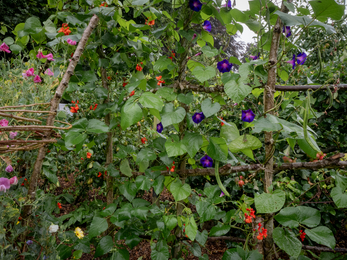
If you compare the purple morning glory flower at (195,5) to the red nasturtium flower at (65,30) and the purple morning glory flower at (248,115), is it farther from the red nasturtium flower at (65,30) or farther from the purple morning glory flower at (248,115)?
the red nasturtium flower at (65,30)

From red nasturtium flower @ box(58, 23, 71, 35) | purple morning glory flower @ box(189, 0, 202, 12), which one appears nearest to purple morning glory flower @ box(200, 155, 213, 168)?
purple morning glory flower @ box(189, 0, 202, 12)

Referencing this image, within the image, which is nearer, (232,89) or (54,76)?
(232,89)

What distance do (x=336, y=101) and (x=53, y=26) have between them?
7.44 ft

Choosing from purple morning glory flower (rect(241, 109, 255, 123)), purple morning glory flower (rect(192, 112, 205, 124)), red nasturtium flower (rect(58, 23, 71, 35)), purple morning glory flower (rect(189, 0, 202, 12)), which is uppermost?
purple morning glory flower (rect(189, 0, 202, 12))

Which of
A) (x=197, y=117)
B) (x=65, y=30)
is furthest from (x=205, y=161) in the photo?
(x=65, y=30)

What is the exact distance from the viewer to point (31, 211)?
0.96 meters

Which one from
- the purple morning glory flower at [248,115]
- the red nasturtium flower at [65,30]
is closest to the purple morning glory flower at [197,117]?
the purple morning glory flower at [248,115]

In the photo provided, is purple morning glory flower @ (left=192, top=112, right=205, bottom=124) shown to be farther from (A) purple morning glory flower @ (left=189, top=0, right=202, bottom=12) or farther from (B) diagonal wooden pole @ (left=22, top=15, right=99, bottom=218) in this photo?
(B) diagonal wooden pole @ (left=22, top=15, right=99, bottom=218)

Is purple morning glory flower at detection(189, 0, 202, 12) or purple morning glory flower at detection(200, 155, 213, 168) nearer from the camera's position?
purple morning glory flower at detection(189, 0, 202, 12)

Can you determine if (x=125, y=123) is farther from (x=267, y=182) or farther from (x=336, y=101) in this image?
(x=336, y=101)

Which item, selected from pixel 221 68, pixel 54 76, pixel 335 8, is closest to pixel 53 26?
pixel 54 76

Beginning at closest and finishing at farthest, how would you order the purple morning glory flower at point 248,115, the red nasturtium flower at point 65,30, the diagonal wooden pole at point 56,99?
1. the diagonal wooden pole at point 56,99
2. the purple morning glory flower at point 248,115
3. the red nasturtium flower at point 65,30

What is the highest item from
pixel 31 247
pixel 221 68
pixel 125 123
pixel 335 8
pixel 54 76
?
pixel 335 8

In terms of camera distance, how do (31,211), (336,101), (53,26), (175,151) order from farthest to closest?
(336,101), (53,26), (31,211), (175,151)
